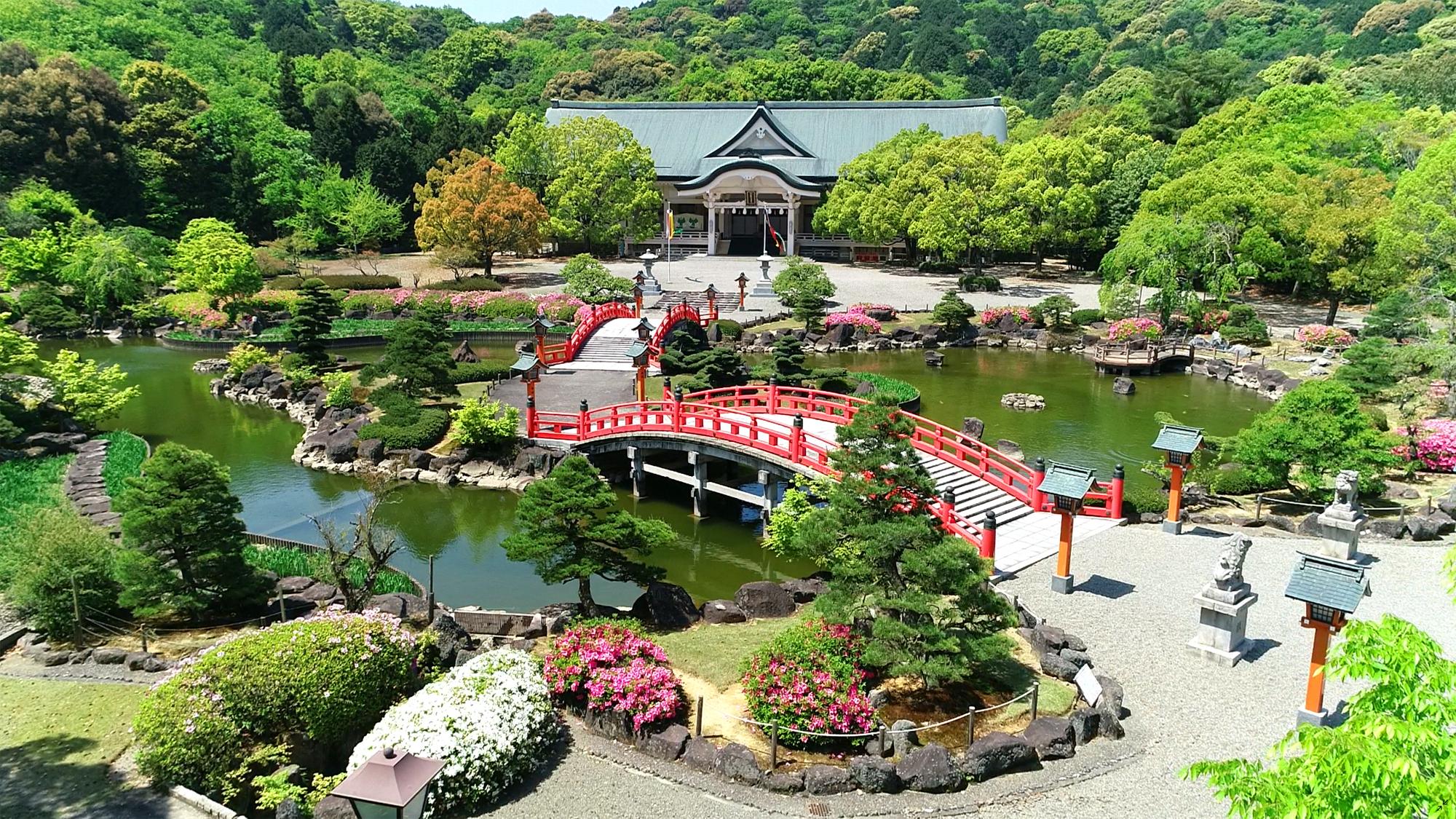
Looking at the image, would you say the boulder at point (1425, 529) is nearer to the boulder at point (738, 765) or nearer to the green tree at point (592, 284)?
the boulder at point (738, 765)

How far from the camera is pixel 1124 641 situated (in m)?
12.8

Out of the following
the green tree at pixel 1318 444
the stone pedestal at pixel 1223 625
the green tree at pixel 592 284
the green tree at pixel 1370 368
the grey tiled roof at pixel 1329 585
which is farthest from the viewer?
the green tree at pixel 592 284

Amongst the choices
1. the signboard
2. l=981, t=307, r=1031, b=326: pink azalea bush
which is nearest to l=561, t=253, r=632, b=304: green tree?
l=981, t=307, r=1031, b=326: pink azalea bush

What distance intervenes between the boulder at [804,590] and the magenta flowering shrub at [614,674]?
3.27 metres

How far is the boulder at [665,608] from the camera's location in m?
14.2

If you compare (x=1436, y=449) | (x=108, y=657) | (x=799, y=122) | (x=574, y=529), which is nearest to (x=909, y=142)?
(x=799, y=122)

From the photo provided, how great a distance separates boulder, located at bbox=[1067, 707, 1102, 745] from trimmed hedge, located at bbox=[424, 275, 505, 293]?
1410 inches

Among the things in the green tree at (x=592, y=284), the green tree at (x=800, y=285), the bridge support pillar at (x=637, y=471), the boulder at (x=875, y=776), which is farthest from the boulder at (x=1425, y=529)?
the green tree at (x=592, y=284)

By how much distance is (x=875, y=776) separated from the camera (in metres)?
9.90

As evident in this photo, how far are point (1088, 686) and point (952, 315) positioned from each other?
27.7 m

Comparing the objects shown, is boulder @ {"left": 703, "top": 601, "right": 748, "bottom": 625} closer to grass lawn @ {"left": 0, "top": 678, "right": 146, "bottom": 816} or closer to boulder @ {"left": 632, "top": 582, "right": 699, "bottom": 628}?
boulder @ {"left": 632, "top": 582, "right": 699, "bottom": 628}

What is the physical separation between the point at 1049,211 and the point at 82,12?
221 feet

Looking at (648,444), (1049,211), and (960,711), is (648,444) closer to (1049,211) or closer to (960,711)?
(960,711)

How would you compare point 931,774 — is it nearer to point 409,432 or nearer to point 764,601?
point 764,601
